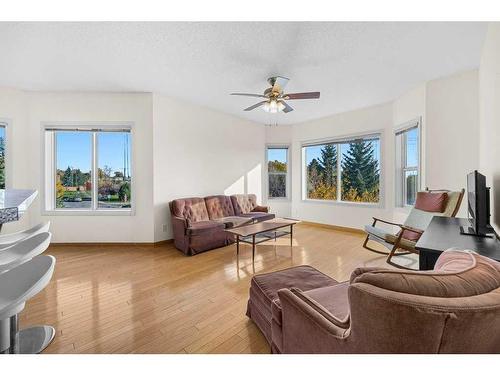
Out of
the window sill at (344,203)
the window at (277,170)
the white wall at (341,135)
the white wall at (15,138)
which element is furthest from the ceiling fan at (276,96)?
the white wall at (15,138)

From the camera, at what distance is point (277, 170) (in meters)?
6.34

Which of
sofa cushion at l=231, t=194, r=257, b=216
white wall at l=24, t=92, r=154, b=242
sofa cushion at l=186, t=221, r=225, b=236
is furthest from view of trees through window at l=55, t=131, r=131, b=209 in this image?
sofa cushion at l=231, t=194, r=257, b=216

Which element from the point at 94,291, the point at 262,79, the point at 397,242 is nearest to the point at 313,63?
the point at 262,79

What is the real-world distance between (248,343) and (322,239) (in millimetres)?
3175

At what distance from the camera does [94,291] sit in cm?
247

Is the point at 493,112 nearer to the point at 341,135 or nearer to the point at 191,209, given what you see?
the point at 341,135

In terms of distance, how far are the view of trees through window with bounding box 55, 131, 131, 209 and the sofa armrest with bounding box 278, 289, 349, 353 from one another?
3732mm

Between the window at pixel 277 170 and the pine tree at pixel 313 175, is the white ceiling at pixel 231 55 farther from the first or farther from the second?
the window at pixel 277 170

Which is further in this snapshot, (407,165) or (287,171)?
(287,171)

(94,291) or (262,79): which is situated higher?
(262,79)

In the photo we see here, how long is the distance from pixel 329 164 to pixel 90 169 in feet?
16.3

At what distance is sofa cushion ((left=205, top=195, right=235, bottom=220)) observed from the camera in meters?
4.55

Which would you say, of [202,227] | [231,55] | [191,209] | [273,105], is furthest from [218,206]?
[231,55]
